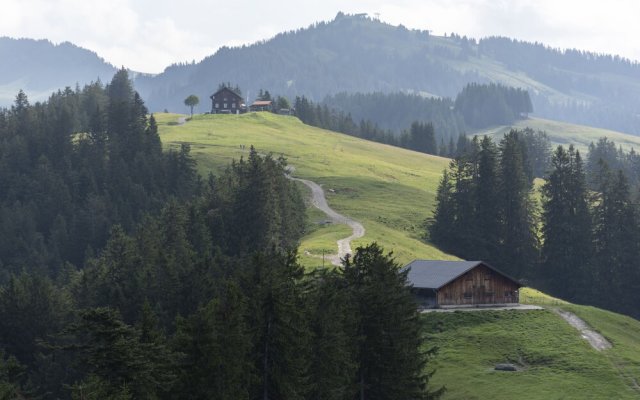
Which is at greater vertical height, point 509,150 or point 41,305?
point 509,150

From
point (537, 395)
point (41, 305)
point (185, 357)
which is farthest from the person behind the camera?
point (41, 305)

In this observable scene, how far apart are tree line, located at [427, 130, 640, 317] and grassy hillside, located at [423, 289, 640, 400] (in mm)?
35060

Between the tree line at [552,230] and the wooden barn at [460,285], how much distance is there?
3502cm

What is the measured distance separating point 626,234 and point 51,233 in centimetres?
9038

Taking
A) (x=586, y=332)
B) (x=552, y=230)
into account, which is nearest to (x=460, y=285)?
(x=586, y=332)

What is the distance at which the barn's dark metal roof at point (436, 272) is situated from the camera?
98.9 meters

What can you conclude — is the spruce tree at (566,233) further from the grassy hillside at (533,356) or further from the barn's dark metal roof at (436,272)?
the barn's dark metal roof at (436,272)

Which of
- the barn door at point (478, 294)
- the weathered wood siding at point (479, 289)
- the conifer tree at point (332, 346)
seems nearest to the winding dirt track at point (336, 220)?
the weathered wood siding at point (479, 289)

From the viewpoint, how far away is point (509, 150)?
481 ft

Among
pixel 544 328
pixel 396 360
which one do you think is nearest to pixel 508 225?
pixel 544 328

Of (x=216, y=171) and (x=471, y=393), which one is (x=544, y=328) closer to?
(x=471, y=393)

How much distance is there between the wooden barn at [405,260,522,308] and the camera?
325ft

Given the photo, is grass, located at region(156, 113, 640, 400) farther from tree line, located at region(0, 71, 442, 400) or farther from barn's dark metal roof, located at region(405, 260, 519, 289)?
barn's dark metal roof, located at region(405, 260, 519, 289)

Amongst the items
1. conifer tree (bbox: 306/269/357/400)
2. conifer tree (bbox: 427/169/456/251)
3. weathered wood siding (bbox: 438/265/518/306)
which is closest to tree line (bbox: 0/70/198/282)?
conifer tree (bbox: 427/169/456/251)
